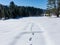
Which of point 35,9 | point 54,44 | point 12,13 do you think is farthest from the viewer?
point 35,9

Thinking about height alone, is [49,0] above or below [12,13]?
above

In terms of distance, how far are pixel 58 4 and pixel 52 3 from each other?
9.53 ft

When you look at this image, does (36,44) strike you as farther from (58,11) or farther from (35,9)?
(35,9)

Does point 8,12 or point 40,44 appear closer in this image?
point 40,44

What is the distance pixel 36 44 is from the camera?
27.5 ft

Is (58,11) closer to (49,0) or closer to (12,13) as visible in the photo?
(49,0)

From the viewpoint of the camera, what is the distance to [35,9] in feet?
456

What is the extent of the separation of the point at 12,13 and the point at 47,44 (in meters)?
64.2

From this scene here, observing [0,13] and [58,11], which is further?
[0,13]

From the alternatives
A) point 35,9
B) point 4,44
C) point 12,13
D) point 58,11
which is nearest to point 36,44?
point 4,44

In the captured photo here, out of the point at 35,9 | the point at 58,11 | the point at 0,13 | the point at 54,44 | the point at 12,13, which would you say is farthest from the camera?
the point at 35,9

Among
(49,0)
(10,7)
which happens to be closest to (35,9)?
(10,7)

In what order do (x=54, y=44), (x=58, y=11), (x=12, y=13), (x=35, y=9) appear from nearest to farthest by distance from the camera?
(x=54, y=44), (x=58, y=11), (x=12, y=13), (x=35, y=9)

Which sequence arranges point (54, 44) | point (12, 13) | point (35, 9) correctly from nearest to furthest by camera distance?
1. point (54, 44)
2. point (12, 13)
3. point (35, 9)
